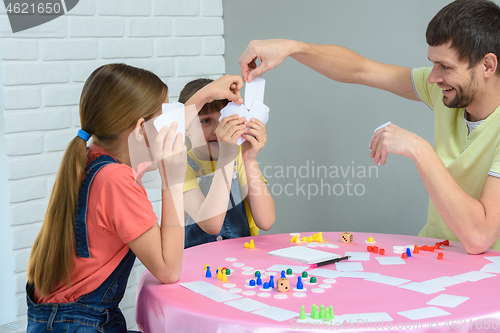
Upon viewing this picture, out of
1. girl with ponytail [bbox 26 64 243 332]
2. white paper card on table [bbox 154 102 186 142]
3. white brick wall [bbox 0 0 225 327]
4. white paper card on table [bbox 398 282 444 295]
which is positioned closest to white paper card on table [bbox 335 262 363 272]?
white paper card on table [bbox 398 282 444 295]

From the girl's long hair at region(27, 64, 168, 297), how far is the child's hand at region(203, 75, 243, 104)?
225 mm

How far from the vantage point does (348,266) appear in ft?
3.81

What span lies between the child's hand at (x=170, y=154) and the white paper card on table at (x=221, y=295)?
330mm

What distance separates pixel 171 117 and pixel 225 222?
630 mm

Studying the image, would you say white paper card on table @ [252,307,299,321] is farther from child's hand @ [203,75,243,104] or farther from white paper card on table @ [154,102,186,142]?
child's hand @ [203,75,243,104]

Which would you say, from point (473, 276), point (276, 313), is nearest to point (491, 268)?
point (473, 276)

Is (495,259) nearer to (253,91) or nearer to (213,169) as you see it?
(253,91)

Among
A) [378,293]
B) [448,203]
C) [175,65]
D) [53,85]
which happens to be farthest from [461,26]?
[53,85]

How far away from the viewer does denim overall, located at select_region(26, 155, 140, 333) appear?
1.10m

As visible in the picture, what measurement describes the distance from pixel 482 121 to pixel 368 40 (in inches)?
27.2

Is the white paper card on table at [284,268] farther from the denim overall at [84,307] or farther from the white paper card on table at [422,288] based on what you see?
the denim overall at [84,307]

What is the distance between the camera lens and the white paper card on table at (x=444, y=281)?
3.32ft

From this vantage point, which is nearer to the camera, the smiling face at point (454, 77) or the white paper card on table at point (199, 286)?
the white paper card on table at point (199, 286)

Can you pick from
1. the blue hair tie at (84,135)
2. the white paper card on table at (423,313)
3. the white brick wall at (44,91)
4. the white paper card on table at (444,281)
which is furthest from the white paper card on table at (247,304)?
the white brick wall at (44,91)
